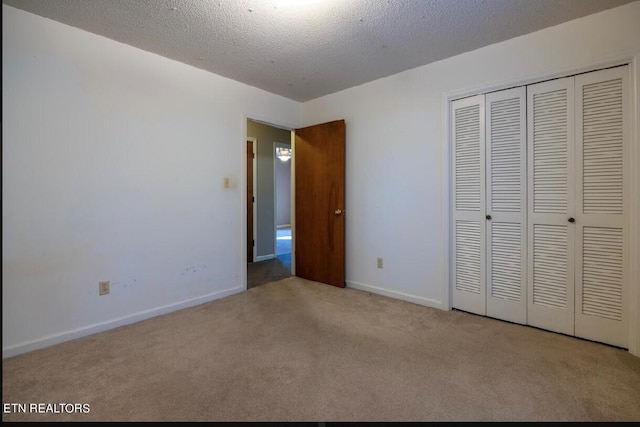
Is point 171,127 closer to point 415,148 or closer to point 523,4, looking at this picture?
point 415,148

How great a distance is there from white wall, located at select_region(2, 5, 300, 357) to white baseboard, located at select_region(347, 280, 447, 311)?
1407 millimetres

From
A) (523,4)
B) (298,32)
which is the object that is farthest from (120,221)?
(523,4)

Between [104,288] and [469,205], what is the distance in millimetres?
3167

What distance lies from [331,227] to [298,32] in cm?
209

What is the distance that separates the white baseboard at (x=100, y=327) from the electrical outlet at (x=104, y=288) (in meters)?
0.24

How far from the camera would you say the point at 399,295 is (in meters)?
3.24

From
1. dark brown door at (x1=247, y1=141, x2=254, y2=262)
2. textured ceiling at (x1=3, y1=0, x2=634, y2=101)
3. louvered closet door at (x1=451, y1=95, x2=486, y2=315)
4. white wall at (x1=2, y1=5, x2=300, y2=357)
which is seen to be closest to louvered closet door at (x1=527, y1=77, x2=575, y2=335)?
louvered closet door at (x1=451, y1=95, x2=486, y2=315)

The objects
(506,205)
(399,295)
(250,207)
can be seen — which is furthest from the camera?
(250,207)

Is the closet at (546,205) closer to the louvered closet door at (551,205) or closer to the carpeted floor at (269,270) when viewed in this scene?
the louvered closet door at (551,205)

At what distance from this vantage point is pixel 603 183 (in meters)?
2.21

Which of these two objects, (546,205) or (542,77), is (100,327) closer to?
(546,205)

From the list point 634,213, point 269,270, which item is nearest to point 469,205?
point 634,213

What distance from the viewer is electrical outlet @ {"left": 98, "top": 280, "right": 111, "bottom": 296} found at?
2.49m

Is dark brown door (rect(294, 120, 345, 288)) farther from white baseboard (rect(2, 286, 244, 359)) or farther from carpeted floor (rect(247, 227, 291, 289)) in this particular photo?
white baseboard (rect(2, 286, 244, 359))
